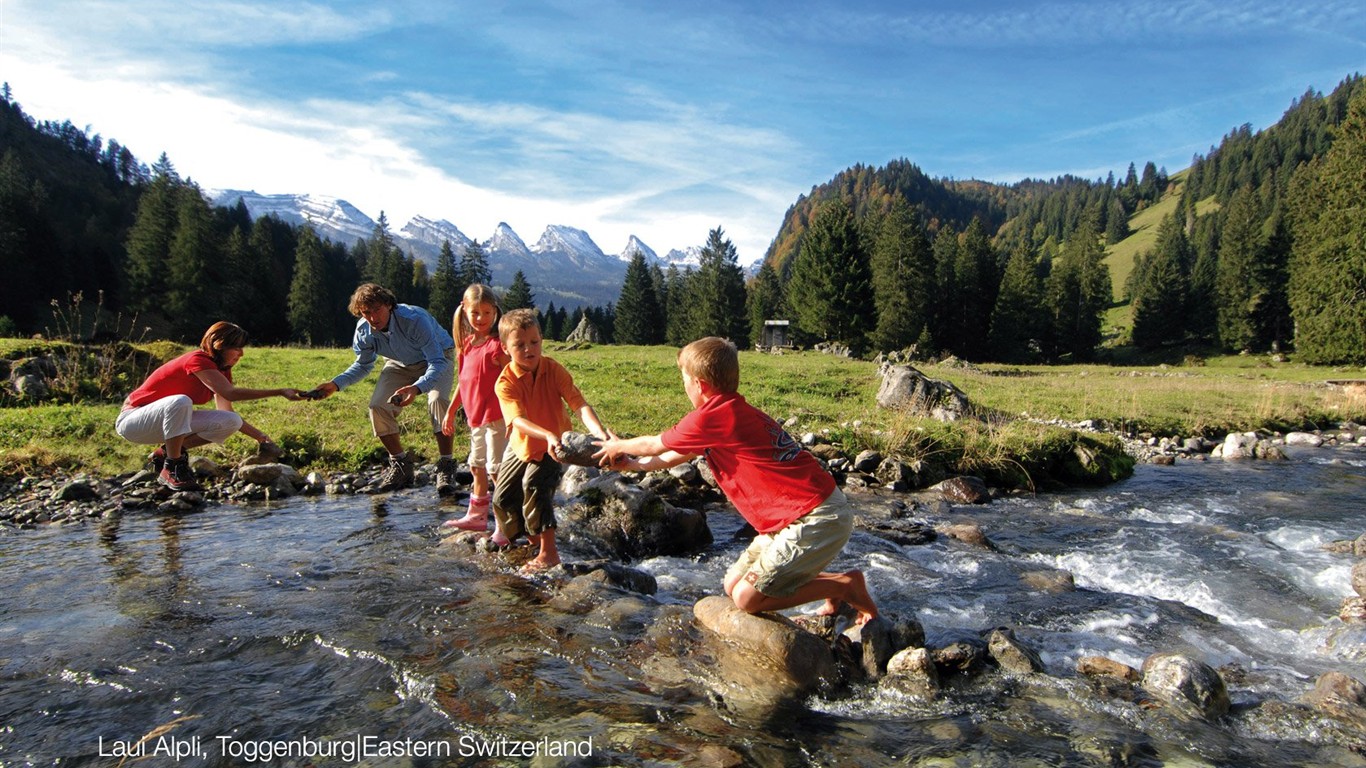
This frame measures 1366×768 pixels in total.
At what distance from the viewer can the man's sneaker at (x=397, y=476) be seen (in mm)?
10422

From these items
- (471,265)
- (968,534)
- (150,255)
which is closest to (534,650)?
(968,534)

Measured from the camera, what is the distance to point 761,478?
198 inches

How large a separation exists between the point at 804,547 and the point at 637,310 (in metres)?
86.2

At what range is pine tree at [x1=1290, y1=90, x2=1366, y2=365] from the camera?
43.9 meters

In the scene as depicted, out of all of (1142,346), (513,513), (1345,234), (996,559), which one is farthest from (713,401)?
(1142,346)

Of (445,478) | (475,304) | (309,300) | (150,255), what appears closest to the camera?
(475,304)

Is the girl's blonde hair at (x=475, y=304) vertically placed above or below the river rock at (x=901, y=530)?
above

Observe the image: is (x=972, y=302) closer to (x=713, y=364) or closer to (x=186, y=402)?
(x=186, y=402)

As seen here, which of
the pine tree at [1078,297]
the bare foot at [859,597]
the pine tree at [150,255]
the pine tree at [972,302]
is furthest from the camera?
the pine tree at [1078,297]

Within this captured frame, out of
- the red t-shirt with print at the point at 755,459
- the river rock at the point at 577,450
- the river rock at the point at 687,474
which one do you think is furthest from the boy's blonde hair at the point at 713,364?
the river rock at the point at 687,474

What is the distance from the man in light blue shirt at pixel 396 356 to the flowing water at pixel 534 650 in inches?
61.2

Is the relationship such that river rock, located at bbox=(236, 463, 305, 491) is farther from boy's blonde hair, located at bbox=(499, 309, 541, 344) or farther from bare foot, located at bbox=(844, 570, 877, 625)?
bare foot, located at bbox=(844, 570, 877, 625)

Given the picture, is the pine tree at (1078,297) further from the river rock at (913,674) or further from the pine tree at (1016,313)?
the river rock at (913,674)

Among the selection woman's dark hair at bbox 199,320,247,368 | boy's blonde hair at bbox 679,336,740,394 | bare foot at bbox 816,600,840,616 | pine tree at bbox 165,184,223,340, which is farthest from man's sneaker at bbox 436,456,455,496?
pine tree at bbox 165,184,223,340
